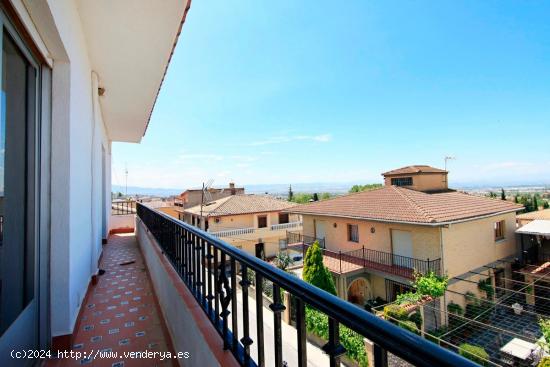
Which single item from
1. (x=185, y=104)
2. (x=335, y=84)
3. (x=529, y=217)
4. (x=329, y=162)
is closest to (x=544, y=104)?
(x=529, y=217)

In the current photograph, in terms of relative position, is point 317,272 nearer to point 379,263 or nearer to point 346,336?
point 379,263

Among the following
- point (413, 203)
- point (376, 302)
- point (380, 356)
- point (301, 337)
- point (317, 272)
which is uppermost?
point (380, 356)

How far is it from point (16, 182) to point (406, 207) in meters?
11.2

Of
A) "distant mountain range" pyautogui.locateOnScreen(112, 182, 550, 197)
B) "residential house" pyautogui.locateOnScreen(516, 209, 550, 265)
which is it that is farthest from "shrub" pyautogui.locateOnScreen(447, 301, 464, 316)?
"distant mountain range" pyautogui.locateOnScreen(112, 182, 550, 197)

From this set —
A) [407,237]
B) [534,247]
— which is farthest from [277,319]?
[534,247]

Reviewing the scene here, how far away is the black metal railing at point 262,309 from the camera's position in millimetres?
408

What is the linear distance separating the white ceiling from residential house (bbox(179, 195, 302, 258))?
12.3 metres

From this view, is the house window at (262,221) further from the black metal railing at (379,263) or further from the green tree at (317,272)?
the green tree at (317,272)

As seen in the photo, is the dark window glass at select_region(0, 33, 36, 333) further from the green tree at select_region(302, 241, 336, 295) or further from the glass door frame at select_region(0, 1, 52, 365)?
the green tree at select_region(302, 241, 336, 295)

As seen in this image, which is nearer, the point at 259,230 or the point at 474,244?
the point at 474,244

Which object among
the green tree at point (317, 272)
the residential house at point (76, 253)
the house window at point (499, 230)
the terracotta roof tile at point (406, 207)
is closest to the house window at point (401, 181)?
the terracotta roof tile at point (406, 207)

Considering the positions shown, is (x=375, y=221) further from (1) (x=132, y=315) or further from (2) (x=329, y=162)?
(2) (x=329, y=162)

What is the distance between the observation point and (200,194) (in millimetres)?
23922

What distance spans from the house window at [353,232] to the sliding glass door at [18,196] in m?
11.1
